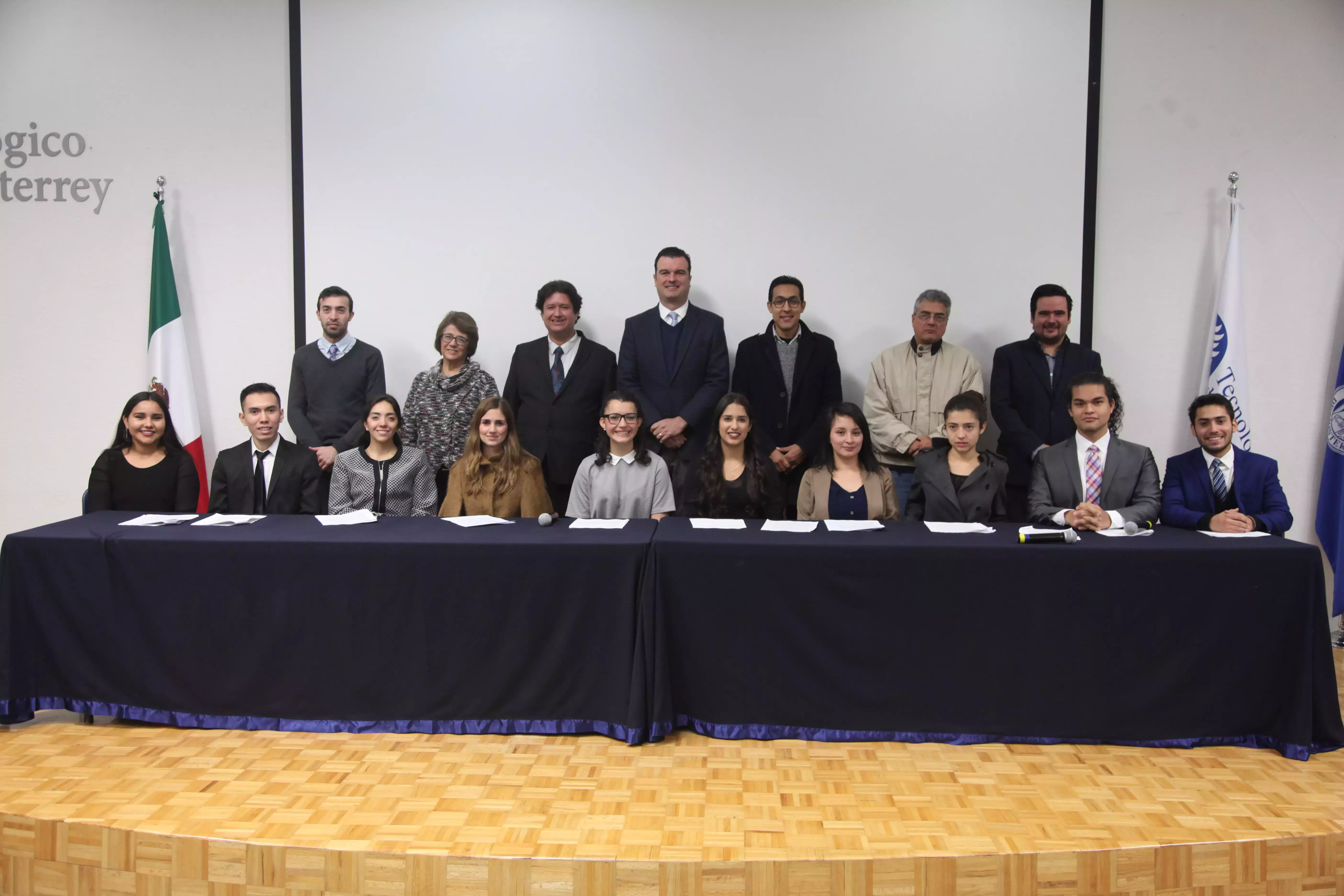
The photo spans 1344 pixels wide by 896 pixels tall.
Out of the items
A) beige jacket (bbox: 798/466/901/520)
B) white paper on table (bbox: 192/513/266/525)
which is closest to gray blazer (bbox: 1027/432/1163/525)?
beige jacket (bbox: 798/466/901/520)

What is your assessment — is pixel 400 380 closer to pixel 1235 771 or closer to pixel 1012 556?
pixel 1012 556

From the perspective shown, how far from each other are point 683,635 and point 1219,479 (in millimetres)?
1938

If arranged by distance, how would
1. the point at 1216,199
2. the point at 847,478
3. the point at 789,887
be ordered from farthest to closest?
the point at 1216,199, the point at 847,478, the point at 789,887

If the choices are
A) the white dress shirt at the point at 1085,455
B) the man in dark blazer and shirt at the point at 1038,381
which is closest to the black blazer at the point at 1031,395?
the man in dark blazer and shirt at the point at 1038,381

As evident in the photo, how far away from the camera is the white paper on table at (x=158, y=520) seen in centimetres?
304

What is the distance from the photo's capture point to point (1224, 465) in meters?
3.13

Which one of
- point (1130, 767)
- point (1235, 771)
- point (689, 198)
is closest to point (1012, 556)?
point (1130, 767)

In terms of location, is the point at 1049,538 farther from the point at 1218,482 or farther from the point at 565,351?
the point at 565,351

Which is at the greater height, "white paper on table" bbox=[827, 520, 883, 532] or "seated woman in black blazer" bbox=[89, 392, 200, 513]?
"seated woman in black blazer" bbox=[89, 392, 200, 513]

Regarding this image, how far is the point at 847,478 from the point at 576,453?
1238 mm

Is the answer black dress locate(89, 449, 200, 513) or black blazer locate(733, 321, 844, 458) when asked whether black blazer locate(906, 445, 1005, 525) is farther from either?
black dress locate(89, 449, 200, 513)

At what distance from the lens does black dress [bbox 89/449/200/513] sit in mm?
3414

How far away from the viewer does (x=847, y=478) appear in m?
3.34

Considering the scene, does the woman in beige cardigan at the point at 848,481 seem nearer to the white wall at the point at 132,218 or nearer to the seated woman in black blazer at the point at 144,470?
the seated woman in black blazer at the point at 144,470
